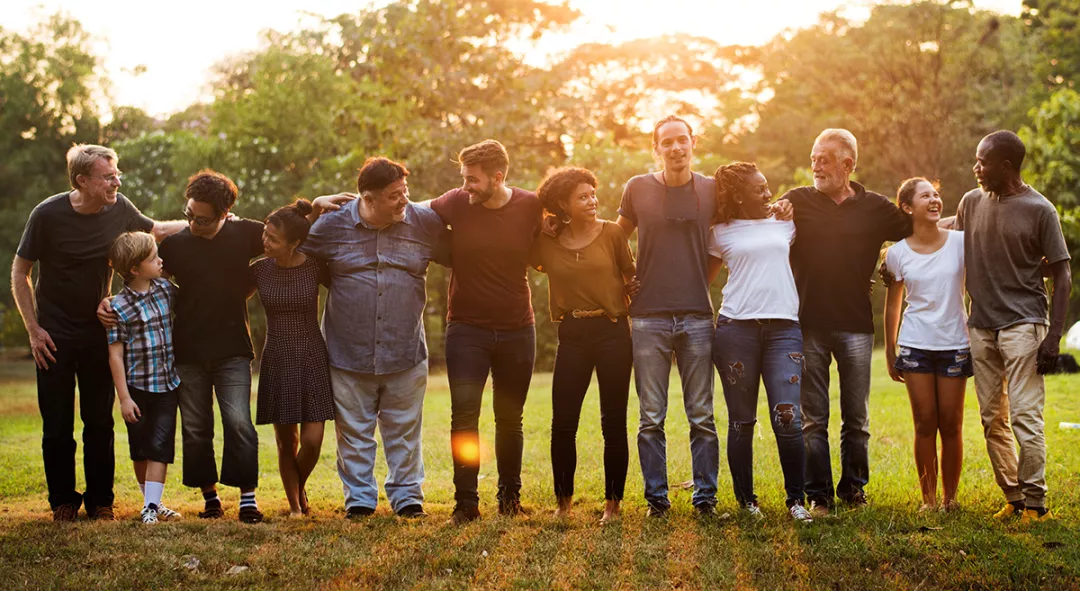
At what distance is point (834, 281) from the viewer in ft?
20.9

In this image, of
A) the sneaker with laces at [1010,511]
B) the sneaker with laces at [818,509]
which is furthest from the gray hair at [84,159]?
the sneaker with laces at [1010,511]

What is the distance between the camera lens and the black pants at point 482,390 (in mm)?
6488

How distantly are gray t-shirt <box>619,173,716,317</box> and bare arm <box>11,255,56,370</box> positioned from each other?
3617mm

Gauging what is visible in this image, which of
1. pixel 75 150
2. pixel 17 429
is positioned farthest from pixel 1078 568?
pixel 17 429

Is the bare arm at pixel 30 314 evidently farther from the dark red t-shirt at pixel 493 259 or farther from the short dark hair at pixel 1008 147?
the short dark hair at pixel 1008 147

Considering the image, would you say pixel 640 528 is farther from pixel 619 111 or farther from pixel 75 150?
pixel 619 111

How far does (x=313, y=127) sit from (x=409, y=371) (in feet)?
80.3

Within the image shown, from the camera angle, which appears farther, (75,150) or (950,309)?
(75,150)

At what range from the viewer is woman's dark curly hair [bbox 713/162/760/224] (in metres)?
6.26

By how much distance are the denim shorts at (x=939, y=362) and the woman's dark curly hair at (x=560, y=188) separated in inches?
83.6

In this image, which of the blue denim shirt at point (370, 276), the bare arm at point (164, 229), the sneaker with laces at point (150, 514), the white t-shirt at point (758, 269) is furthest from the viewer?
the bare arm at point (164, 229)

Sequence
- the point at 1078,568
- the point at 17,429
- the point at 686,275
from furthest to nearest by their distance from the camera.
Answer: the point at 17,429 < the point at 686,275 < the point at 1078,568

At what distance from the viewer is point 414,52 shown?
21.5 m

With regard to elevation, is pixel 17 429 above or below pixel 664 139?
below
